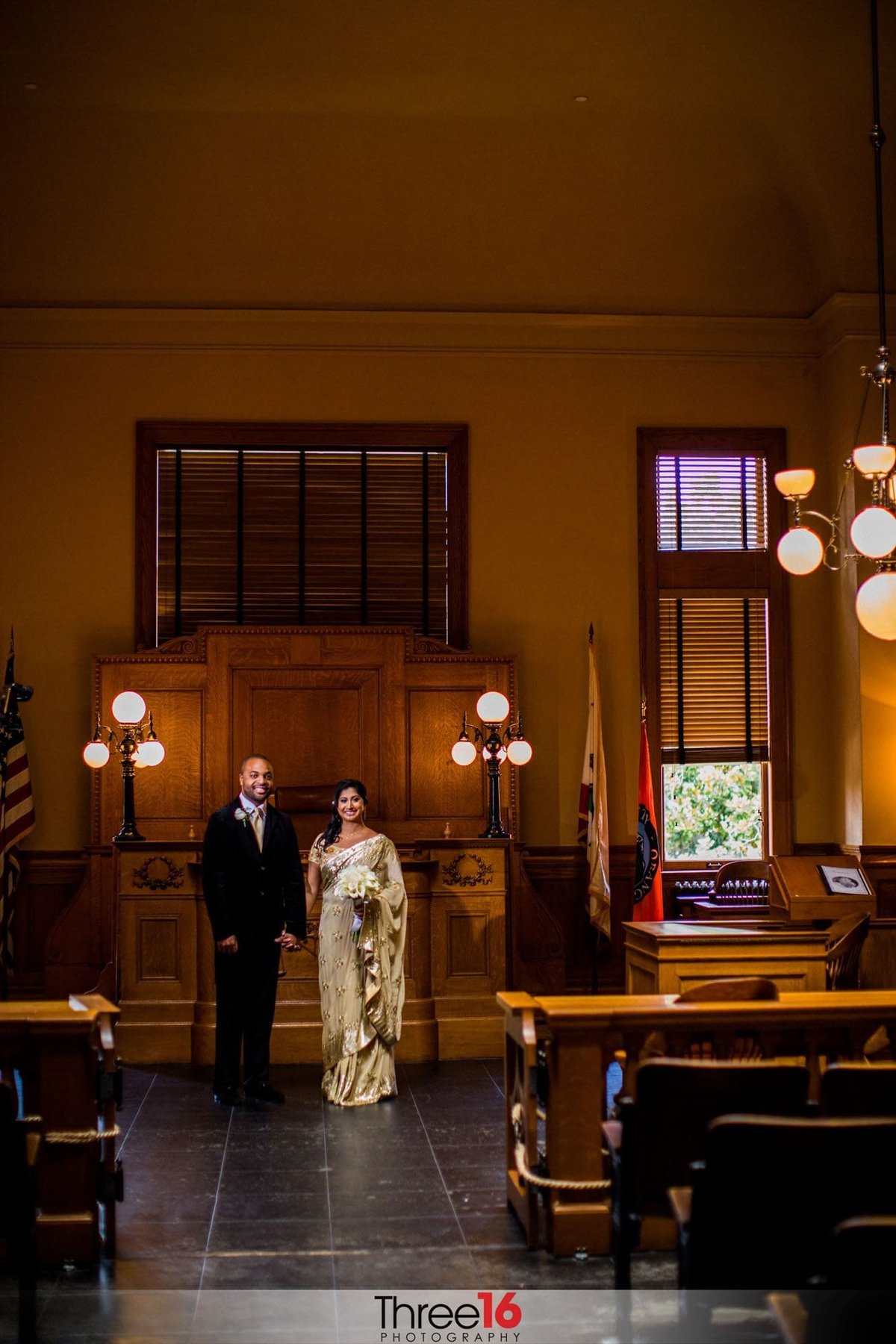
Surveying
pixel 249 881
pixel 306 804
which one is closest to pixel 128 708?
pixel 306 804

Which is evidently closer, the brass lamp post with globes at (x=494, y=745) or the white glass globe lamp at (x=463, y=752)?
the brass lamp post with globes at (x=494, y=745)

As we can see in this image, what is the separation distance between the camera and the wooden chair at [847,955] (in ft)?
24.4

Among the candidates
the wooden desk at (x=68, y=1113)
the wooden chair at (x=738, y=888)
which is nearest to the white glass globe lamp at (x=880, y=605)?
the wooden desk at (x=68, y=1113)

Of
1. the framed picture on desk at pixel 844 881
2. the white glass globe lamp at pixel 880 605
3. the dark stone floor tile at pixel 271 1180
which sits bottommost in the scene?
the dark stone floor tile at pixel 271 1180

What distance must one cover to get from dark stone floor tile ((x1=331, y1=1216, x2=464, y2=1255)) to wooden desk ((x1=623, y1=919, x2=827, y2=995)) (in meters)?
1.71

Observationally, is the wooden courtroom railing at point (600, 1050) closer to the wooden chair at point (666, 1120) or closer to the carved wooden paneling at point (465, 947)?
the wooden chair at point (666, 1120)

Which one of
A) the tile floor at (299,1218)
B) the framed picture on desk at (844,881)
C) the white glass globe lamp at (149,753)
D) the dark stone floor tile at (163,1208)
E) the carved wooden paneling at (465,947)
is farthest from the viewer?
the white glass globe lamp at (149,753)

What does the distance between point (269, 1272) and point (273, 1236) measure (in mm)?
387

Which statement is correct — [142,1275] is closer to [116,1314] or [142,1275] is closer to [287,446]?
[116,1314]

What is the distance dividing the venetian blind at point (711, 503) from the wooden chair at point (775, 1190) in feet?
24.0

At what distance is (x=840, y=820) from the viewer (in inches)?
394

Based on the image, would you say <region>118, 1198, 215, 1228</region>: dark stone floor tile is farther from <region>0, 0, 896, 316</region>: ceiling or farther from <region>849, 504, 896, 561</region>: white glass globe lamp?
<region>0, 0, 896, 316</region>: ceiling

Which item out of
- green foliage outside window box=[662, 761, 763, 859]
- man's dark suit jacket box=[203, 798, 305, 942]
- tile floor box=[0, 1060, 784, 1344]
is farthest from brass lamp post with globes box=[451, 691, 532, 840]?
tile floor box=[0, 1060, 784, 1344]

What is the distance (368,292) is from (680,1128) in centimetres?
734
